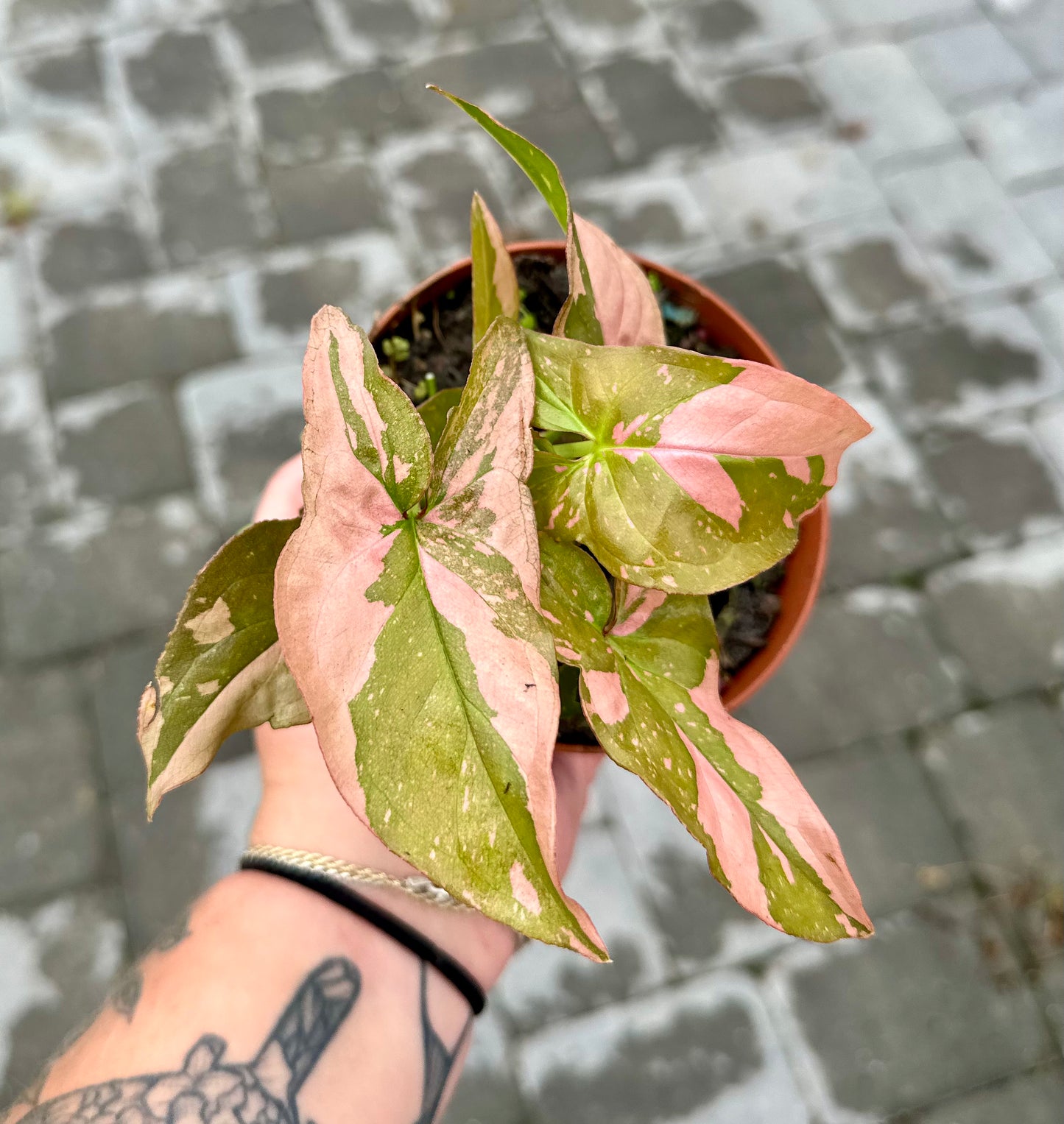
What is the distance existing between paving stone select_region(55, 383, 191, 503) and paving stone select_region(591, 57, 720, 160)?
2.56 feet

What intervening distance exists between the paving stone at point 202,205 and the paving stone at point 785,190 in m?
0.68

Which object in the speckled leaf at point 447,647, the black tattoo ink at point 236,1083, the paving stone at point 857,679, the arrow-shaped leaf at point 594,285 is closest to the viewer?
the speckled leaf at point 447,647

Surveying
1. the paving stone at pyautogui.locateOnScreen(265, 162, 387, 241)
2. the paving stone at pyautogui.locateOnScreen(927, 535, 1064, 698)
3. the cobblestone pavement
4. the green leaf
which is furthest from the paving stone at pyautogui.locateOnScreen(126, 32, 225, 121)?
the paving stone at pyautogui.locateOnScreen(927, 535, 1064, 698)

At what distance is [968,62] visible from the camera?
1.37 m

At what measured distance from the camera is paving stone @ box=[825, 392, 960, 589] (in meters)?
1.11

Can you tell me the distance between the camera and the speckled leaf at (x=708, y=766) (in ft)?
1.38

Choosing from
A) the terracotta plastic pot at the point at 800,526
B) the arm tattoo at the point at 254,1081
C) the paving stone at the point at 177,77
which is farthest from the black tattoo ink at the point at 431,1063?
the paving stone at the point at 177,77

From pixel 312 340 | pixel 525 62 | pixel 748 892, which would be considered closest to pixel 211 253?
pixel 525 62

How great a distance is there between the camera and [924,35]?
1.39m

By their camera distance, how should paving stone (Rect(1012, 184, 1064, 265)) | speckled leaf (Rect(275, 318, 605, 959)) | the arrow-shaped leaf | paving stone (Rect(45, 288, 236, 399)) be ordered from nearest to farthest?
speckled leaf (Rect(275, 318, 605, 959))
the arrow-shaped leaf
paving stone (Rect(45, 288, 236, 399))
paving stone (Rect(1012, 184, 1064, 265))

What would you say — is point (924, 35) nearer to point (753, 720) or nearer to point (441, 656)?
point (753, 720)

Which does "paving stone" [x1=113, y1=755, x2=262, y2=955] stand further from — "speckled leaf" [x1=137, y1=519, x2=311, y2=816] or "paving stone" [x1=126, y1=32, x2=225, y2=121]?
"paving stone" [x1=126, y1=32, x2=225, y2=121]

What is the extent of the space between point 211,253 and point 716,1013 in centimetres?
119

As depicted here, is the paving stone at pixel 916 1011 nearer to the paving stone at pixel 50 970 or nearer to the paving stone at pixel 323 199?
the paving stone at pixel 50 970
